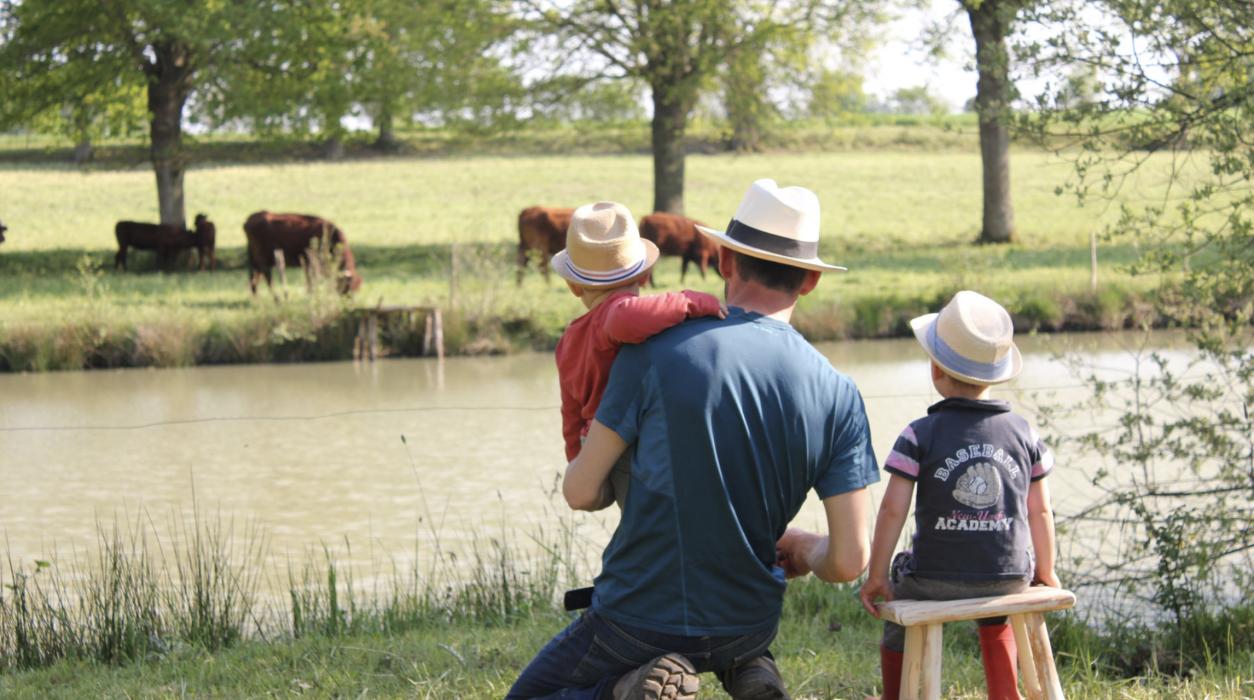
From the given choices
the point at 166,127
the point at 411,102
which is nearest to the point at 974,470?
the point at 411,102

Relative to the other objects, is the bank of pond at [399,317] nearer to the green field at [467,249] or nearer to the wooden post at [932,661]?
the green field at [467,249]

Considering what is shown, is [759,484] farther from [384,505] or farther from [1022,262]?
[1022,262]

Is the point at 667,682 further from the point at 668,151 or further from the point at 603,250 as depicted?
the point at 668,151

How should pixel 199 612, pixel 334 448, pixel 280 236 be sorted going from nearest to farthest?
pixel 199 612 → pixel 334 448 → pixel 280 236

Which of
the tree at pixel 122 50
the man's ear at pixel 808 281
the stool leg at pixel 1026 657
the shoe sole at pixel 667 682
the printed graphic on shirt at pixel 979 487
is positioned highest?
the tree at pixel 122 50

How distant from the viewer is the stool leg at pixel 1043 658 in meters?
4.01

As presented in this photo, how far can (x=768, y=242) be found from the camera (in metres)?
3.50

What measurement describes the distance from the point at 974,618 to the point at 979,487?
35 centimetres

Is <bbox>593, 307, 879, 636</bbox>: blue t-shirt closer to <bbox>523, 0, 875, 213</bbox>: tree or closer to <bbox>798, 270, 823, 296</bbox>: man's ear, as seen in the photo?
<bbox>798, 270, 823, 296</bbox>: man's ear

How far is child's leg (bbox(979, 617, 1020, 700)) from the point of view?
4172 millimetres

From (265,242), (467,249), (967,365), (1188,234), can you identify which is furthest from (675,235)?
(967,365)

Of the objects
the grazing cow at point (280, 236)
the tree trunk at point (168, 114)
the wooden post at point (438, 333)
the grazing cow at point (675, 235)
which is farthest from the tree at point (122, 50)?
the wooden post at point (438, 333)

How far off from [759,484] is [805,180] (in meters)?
38.7

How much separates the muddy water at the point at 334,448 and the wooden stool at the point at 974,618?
3.20 meters
